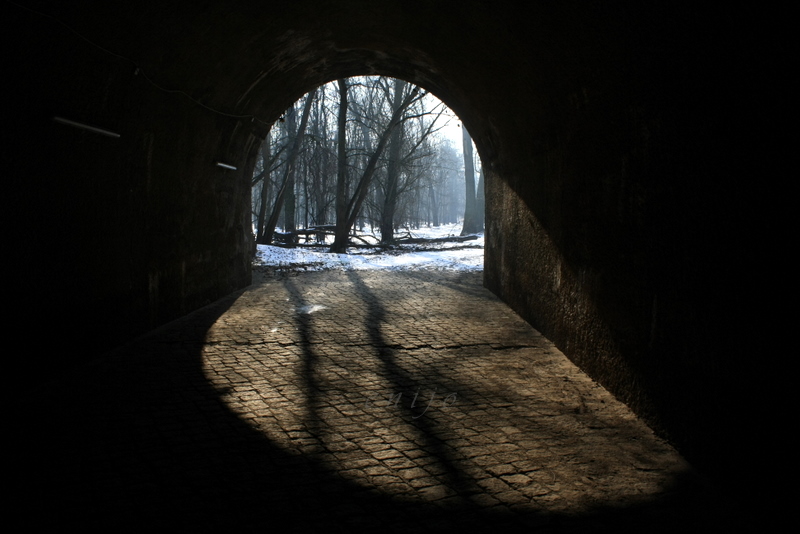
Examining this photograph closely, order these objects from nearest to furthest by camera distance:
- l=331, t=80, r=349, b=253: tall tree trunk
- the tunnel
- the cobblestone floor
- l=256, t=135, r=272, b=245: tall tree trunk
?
the cobblestone floor, the tunnel, l=331, t=80, r=349, b=253: tall tree trunk, l=256, t=135, r=272, b=245: tall tree trunk

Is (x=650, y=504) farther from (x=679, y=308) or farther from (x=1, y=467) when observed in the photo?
(x=1, y=467)

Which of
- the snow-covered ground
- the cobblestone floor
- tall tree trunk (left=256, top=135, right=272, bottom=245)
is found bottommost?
the cobblestone floor

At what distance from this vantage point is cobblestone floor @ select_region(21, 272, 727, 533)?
279cm

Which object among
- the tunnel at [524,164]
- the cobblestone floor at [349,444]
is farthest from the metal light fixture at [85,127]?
the cobblestone floor at [349,444]

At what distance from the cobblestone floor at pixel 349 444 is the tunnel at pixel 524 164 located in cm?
37

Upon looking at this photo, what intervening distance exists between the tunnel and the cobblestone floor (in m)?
0.37

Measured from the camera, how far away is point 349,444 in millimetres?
3609

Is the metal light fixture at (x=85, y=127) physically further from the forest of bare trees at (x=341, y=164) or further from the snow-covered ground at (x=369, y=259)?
the snow-covered ground at (x=369, y=259)

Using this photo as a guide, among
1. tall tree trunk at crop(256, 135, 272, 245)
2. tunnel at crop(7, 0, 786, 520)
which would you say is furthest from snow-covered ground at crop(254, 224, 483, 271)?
tunnel at crop(7, 0, 786, 520)

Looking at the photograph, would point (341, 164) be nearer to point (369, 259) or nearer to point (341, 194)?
point (341, 194)

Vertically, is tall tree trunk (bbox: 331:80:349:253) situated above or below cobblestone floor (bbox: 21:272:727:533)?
above

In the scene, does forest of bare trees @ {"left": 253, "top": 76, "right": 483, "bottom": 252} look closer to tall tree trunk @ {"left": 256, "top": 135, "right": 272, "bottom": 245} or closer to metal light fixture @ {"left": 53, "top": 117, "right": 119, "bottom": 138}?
tall tree trunk @ {"left": 256, "top": 135, "right": 272, "bottom": 245}

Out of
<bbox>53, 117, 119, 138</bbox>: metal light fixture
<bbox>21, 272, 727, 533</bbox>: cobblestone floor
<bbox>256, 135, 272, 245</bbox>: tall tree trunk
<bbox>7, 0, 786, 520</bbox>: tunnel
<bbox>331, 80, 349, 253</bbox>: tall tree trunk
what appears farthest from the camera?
<bbox>256, 135, 272, 245</bbox>: tall tree trunk

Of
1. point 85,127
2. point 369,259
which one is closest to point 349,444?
point 85,127
